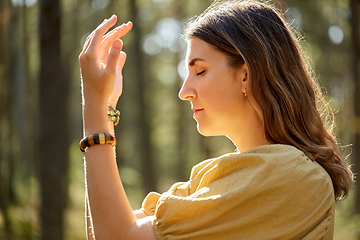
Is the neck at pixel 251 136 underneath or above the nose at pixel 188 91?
underneath

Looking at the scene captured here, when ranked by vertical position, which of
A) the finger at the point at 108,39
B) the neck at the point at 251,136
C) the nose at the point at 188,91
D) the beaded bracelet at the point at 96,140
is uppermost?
the finger at the point at 108,39

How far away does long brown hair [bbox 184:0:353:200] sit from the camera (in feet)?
5.74

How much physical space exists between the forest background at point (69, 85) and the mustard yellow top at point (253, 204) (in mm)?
1605

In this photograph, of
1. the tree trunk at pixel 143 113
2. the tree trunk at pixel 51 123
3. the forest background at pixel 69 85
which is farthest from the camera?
the tree trunk at pixel 143 113

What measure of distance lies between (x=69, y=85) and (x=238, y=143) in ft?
45.4

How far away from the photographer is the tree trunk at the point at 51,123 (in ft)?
17.4

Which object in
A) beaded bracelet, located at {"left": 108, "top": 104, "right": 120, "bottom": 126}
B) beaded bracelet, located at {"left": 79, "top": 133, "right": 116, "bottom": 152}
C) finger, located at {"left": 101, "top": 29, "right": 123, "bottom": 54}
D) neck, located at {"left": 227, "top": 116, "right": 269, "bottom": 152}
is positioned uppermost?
A: finger, located at {"left": 101, "top": 29, "right": 123, "bottom": 54}

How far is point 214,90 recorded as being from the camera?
1800mm

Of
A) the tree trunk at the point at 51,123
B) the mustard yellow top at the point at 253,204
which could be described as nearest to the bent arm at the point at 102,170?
the mustard yellow top at the point at 253,204

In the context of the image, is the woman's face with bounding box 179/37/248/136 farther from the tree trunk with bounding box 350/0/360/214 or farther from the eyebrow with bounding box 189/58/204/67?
the tree trunk with bounding box 350/0/360/214

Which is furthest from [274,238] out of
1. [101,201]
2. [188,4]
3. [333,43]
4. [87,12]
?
[188,4]

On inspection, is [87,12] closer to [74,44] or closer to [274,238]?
[74,44]

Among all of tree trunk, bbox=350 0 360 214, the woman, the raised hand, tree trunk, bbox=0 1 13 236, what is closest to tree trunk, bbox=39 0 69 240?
the woman

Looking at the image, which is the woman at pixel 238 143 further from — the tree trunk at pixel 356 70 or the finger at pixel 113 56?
the tree trunk at pixel 356 70
